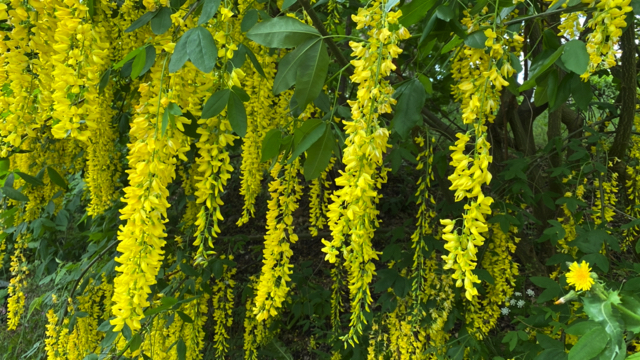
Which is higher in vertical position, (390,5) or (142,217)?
(390,5)

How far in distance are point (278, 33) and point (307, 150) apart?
375mm

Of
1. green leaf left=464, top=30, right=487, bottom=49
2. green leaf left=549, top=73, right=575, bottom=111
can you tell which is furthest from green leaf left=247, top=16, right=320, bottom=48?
green leaf left=549, top=73, right=575, bottom=111

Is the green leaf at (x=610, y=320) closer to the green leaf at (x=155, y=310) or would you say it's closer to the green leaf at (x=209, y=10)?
the green leaf at (x=209, y=10)

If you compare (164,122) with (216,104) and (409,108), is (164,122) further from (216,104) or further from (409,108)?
(409,108)

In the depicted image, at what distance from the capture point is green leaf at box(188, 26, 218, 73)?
1.10 m

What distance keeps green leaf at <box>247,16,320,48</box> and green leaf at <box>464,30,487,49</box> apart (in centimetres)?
47

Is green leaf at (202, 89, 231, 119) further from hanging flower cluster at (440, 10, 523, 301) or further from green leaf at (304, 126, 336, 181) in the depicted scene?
hanging flower cluster at (440, 10, 523, 301)

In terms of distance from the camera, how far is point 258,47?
1.87 metres

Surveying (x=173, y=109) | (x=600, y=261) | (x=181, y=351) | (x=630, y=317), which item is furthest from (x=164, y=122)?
(x=600, y=261)

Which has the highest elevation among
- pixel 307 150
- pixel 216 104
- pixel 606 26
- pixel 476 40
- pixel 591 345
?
pixel 606 26

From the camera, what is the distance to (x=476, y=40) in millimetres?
1158

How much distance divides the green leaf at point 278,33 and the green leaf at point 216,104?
19 cm

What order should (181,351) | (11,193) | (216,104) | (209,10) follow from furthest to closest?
(181,351), (11,193), (216,104), (209,10)

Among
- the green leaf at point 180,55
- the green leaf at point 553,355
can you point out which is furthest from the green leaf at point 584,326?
the green leaf at point 180,55
